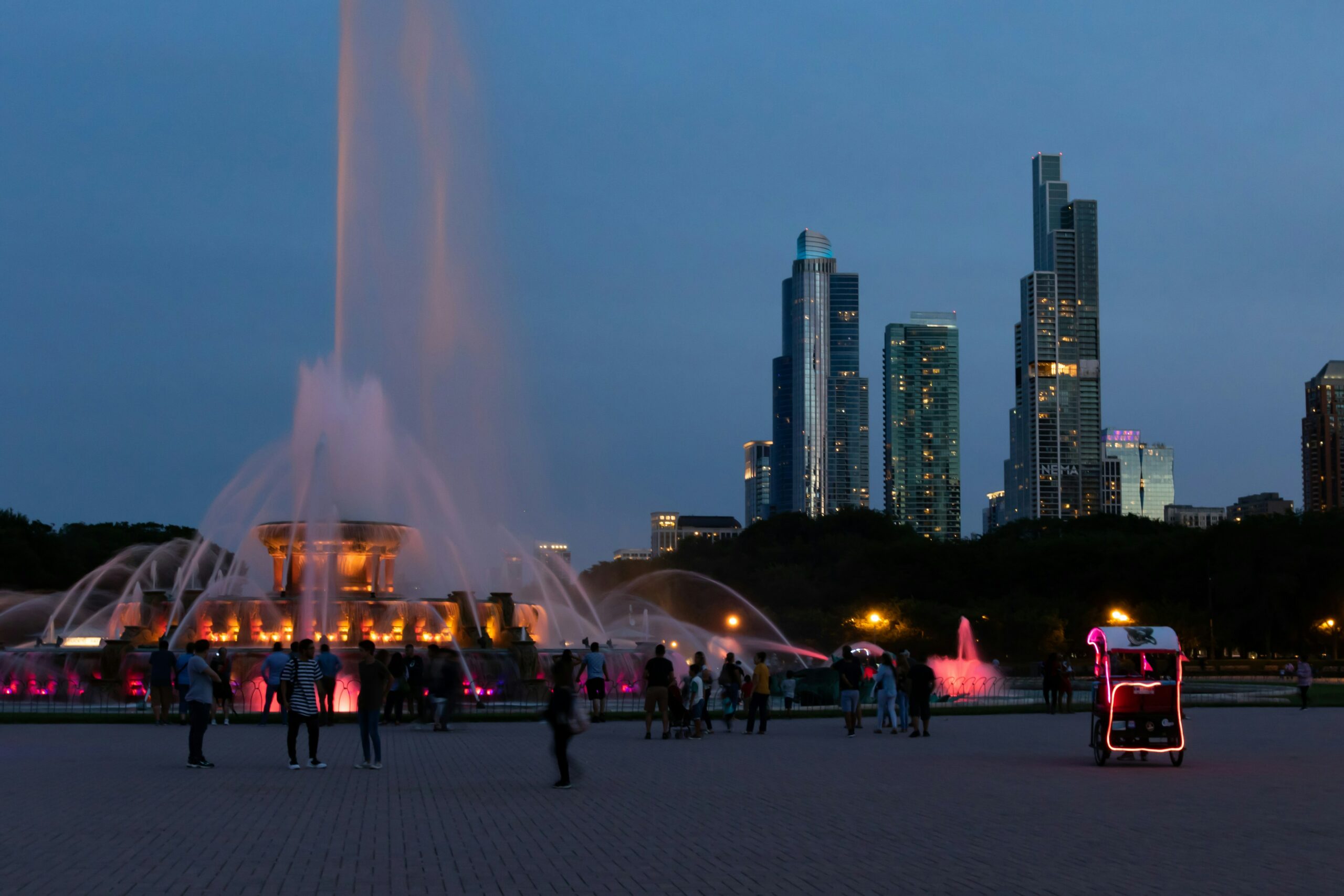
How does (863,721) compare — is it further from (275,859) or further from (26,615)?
(26,615)

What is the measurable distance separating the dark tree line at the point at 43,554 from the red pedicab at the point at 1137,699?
77.9 metres

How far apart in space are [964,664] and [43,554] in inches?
2315

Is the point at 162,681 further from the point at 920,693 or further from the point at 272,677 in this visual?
the point at 920,693

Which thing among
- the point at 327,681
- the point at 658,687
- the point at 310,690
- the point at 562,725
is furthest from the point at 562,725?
the point at 327,681

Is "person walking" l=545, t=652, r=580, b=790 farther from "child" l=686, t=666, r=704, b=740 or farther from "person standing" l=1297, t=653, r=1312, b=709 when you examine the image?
"person standing" l=1297, t=653, r=1312, b=709

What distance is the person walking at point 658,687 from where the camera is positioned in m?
25.2

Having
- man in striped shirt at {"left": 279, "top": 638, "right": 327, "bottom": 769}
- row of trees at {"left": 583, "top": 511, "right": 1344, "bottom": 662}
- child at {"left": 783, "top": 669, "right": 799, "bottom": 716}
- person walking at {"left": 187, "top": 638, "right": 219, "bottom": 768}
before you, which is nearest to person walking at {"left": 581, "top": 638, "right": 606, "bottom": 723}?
child at {"left": 783, "top": 669, "right": 799, "bottom": 716}

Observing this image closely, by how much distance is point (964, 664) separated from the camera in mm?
69438

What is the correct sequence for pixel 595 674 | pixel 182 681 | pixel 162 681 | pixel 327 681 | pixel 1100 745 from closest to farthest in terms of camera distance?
pixel 1100 745 → pixel 327 681 → pixel 182 681 → pixel 162 681 → pixel 595 674

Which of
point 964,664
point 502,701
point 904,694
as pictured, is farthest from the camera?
point 964,664

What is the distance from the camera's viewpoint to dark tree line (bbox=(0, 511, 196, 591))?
84.4 meters

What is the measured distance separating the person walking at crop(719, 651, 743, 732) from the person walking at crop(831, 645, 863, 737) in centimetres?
223

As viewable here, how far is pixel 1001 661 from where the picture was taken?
73938 mm

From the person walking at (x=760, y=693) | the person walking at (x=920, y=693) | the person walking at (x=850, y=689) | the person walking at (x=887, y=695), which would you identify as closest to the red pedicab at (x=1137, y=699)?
the person walking at (x=920, y=693)
